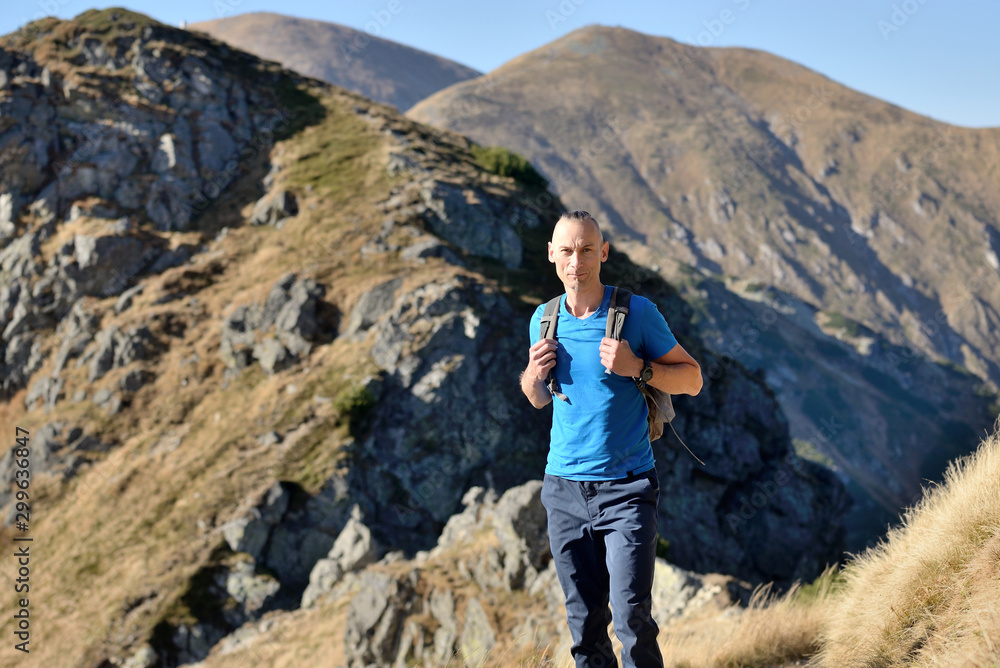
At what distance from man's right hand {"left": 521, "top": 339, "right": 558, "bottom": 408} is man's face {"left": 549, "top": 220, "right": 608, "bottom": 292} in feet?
1.58

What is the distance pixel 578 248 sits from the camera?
13.1ft

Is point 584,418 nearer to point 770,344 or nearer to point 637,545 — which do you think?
point 637,545

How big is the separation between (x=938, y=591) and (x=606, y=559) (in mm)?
2587

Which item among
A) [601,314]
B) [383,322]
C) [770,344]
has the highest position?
[601,314]

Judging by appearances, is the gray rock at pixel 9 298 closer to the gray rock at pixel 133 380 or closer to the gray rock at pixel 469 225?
the gray rock at pixel 133 380

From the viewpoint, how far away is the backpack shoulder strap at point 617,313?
390 centimetres

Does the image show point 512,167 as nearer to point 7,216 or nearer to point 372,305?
point 372,305

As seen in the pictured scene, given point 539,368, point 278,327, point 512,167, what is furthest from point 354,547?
point 512,167

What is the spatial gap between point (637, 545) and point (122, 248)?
113ft

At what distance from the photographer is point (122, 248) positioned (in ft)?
101

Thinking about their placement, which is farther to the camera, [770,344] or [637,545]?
[770,344]

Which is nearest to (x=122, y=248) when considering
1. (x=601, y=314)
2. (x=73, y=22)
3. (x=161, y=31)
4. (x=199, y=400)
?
(x=199, y=400)

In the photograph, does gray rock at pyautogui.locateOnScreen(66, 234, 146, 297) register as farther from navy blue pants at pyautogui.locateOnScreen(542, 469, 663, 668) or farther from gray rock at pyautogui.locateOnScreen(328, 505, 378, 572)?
navy blue pants at pyautogui.locateOnScreen(542, 469, 663, 668)

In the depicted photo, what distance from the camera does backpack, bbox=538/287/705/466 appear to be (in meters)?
3.94
